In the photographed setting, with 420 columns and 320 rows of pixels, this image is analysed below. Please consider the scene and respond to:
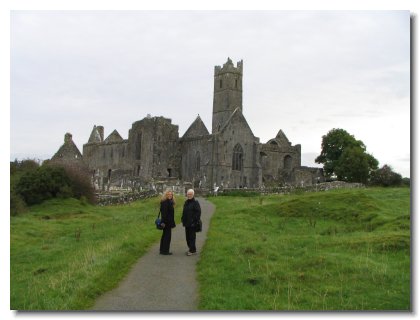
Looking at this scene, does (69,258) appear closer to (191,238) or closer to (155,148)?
(191,238)

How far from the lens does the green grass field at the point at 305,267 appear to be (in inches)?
500

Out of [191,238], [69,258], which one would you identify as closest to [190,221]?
[191,238]

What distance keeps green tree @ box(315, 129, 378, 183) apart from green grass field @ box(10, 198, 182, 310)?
1862 inches

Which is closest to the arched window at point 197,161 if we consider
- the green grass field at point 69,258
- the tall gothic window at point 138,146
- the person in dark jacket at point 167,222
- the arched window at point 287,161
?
the tall gothic window at point 138,146

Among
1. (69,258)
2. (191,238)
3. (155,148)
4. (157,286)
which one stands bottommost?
(157,286)

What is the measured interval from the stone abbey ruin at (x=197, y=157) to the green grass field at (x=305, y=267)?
148 ft

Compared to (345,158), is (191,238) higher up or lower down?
lower down

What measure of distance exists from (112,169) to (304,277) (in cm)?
7240

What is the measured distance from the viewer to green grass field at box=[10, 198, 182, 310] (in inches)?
507

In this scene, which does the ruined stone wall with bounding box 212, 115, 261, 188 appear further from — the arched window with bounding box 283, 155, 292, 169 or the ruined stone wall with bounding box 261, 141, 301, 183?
the arched window with bounding box 283, 155, 292, 169

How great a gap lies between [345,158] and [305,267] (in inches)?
2439

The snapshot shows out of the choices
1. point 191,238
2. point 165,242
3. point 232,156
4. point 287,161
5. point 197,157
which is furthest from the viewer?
point 287,161

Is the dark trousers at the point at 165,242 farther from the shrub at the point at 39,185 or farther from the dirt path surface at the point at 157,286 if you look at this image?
the shrub at the point at 39,185

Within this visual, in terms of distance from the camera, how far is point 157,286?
1389 centimetres
